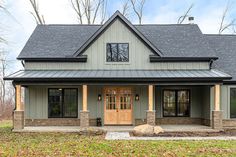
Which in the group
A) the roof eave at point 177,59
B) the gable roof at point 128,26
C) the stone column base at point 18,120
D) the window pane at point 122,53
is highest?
the gable roof at point 128,26

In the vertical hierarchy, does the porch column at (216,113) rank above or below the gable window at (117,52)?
below

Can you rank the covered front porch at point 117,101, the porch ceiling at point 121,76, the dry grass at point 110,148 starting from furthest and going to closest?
the covered front porch at point 117,101
the porch ceiling at point 121,76
the dry grass at point 110,148

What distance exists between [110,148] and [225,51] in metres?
13.4

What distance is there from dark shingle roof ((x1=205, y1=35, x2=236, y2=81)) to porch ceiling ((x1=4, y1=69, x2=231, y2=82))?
1486 millimetres

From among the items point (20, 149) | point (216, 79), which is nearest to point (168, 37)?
point (216, 79)

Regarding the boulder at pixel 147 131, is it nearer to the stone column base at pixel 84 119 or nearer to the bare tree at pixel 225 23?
the stone column base at pixel 84 119

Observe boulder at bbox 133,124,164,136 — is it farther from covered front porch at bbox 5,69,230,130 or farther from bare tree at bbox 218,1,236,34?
bare tree at bbox 218,1,236,34

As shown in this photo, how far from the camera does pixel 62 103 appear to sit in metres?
19.3

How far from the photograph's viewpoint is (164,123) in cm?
1961

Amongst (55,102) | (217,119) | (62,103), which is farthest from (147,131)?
(55,102)

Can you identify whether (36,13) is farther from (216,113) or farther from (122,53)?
(216,113)

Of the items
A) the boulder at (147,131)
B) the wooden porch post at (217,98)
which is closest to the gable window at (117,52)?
the boulder at (147,131)

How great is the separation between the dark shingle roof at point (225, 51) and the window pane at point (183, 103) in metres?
2.85

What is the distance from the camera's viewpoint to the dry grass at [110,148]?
10727mm
